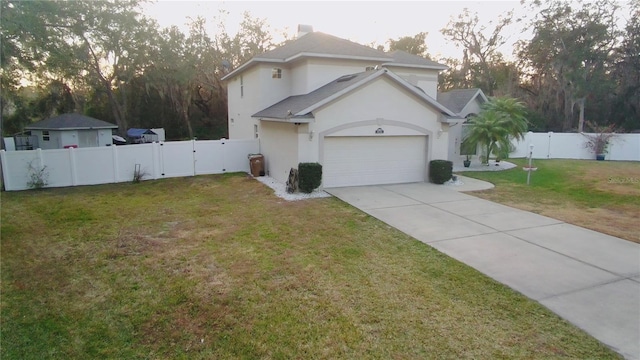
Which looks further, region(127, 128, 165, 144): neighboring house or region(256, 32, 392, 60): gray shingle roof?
region(127, 128, 165, 144): neighboring house

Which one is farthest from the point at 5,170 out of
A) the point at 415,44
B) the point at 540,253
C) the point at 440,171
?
the point at 415,44

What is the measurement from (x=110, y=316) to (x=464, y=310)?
15.3 ft

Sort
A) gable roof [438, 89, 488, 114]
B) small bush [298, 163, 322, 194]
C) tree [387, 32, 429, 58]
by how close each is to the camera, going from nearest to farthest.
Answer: small bush [298, 163, 322, 194] < gable roof [438, 89, 488, 114] < tree [387, 32, 429, 58]

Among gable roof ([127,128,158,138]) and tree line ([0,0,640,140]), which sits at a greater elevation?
tree line ([0,0,640,140])

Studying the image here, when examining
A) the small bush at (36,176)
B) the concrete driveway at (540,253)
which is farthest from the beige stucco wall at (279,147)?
the small bush at (36,176)

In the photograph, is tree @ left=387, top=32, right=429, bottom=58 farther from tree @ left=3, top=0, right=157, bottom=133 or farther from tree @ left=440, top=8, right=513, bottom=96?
tree @ left=3, top=0, right=157, bottom=133

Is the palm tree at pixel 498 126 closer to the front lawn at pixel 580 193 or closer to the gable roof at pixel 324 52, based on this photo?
the front lawn at pixel 580 193

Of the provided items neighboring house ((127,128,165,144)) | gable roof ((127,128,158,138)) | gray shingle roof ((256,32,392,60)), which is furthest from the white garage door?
gable roof ((127,128,158,138))

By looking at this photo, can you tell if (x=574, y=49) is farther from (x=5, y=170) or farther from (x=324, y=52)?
(x=5, y=170)

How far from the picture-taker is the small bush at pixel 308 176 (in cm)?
1234

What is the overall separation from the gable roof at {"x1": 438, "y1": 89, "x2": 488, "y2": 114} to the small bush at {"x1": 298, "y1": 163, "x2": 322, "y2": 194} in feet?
37.0

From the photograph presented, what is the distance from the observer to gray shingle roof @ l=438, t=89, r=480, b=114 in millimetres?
20750

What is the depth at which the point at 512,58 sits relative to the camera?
3262 centimetres

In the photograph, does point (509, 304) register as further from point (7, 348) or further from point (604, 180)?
point (604, 180)
